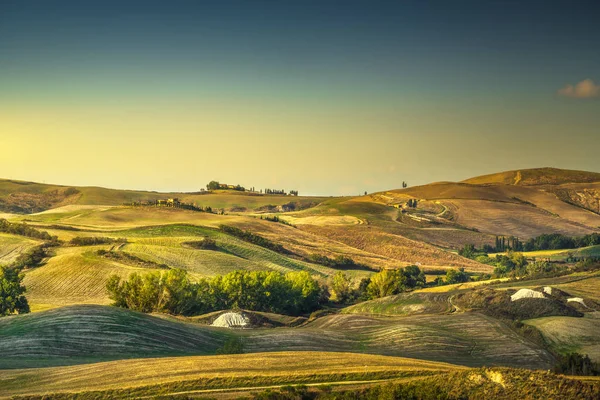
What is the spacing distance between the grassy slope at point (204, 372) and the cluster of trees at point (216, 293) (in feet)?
158

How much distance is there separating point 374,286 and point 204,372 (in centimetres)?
8614

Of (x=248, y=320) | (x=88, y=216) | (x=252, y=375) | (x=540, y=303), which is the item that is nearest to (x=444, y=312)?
(x=540, y=303)

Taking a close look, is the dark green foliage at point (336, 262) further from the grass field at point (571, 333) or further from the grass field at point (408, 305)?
the grass field at point (571, 333)

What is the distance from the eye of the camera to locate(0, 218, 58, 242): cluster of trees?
157m

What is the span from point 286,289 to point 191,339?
50768 mm

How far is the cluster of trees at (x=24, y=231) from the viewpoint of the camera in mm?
157375

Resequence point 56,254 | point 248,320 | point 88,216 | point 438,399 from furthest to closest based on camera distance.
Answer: point 88,216 → point 56,254 → point 248,320 → point 438,399

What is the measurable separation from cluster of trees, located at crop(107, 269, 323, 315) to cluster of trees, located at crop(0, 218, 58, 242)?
1978 inches

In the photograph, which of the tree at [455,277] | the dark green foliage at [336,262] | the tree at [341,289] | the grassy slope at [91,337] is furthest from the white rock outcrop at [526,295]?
the dark green foliage at [336,262]

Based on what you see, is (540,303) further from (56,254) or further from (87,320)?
(56,254)

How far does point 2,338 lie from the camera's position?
198ft

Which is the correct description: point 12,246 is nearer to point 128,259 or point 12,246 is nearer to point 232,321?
point 128,259

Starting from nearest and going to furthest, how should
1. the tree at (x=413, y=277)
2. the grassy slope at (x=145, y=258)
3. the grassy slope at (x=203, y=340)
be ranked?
the grassy slope at (x=203, y=340) → the grassy slope at (x=145, y=258) → the tree at (x=413, y=277)

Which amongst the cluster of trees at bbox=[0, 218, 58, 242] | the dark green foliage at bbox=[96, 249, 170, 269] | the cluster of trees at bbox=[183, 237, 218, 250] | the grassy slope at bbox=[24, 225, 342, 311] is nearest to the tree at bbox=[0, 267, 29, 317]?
the grassy slope at bbox=[24, 225, 342, 311]
